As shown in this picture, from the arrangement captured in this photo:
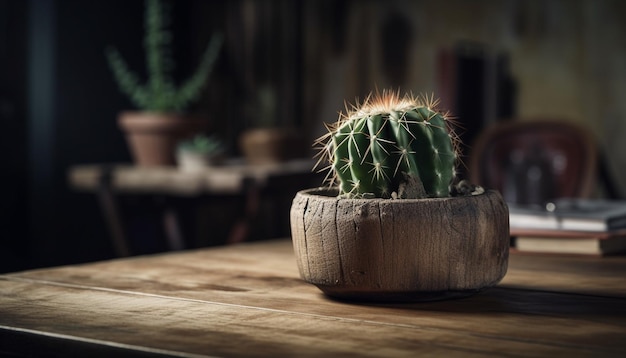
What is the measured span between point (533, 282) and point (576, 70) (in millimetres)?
2845

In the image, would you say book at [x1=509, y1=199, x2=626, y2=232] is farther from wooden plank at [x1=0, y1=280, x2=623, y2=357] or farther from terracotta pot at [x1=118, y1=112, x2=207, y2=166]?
terracotta pot at [x1=118, y1=112, x2=207, y2=166]

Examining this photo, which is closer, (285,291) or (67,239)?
(285,291)

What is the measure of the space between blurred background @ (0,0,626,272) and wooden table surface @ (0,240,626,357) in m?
2.70

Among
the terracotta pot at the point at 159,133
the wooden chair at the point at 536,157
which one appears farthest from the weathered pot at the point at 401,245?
the terracotta pot at the point at 159,133

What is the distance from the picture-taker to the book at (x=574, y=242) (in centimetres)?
135

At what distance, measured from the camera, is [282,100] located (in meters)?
4.60

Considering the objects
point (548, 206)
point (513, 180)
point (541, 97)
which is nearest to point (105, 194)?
point (513, 180)

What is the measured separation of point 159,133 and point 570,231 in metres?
2.20

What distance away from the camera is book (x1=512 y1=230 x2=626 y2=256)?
1.35 metres

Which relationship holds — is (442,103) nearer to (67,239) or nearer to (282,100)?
(282,100)

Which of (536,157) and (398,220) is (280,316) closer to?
(398,220)

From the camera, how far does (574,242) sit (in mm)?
1371

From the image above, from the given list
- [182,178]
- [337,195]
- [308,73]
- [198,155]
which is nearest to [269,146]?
[198,155]

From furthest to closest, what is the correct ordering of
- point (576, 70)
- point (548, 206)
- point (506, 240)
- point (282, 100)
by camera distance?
1. point (282, 100)
2. point (576, 70)
3. point (548, 206)
4. point (506, 240)
